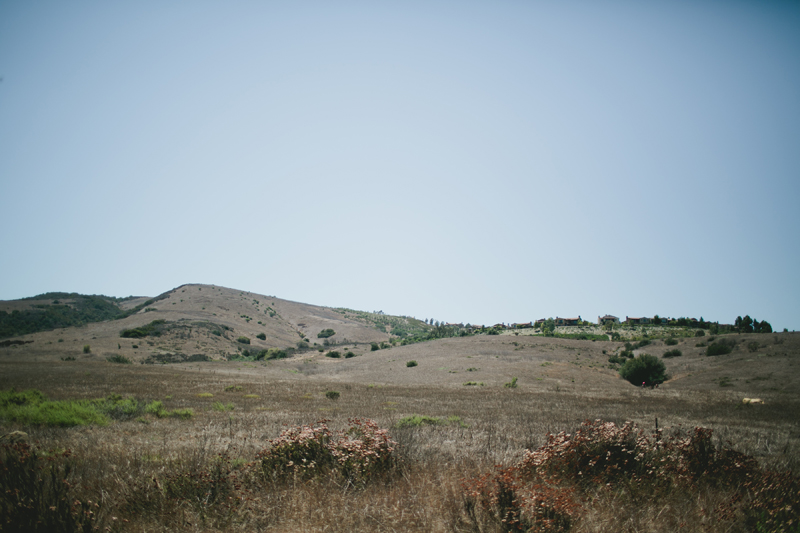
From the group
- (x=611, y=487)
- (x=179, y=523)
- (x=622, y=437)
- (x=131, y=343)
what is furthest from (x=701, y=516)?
(x=131, y=343)

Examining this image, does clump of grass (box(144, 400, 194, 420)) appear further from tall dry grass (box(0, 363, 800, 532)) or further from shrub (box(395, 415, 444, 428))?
shrub (box(395, 415, 444, 428))

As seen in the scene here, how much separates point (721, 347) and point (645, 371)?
16.6m

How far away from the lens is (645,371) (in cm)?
4338

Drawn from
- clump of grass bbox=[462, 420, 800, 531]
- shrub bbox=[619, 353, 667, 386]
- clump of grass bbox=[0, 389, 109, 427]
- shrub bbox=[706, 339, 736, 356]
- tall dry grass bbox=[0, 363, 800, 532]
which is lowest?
shrub bbox=[619, 353, 667, 386]

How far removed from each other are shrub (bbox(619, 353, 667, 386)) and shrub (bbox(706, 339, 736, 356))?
40.2ft

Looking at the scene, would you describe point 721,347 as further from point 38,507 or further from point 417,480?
point 38,507

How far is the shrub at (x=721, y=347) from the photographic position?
165 ft

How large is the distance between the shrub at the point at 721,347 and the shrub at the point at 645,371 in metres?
12.2

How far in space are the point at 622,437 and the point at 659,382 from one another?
44.7m

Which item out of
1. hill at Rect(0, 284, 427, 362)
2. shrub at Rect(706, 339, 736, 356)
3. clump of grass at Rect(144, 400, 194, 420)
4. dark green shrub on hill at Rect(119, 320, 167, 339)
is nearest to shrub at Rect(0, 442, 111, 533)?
clump of grass at Rect(144, 400, 194, 420)

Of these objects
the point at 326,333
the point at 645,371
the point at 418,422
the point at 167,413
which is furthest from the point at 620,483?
the point at 326,333

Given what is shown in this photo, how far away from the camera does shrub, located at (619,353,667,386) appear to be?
43.2m

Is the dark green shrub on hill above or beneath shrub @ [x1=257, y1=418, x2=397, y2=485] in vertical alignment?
beneath

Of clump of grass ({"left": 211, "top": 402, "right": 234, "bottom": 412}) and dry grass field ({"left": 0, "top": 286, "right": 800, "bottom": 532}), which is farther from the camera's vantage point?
clump of grass ({"left": 211, "top": 402, "right": 234, "bottom": 412})
